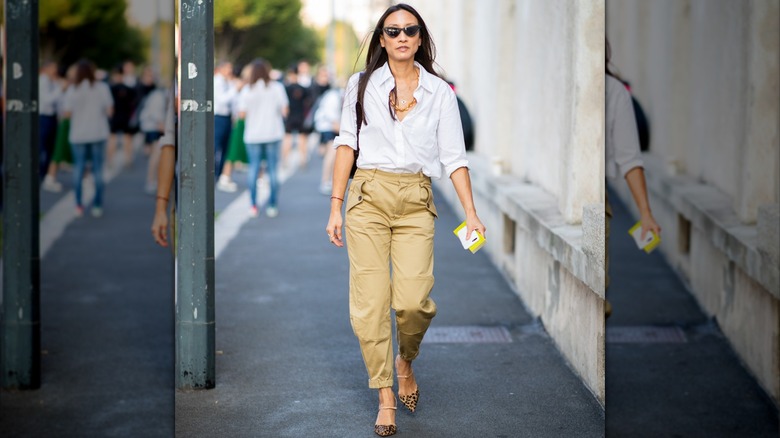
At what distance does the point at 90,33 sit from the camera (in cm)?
5772

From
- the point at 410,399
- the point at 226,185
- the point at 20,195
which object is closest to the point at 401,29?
the point at 410,399

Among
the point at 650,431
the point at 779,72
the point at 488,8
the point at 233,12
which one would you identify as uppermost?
the point at 233,12

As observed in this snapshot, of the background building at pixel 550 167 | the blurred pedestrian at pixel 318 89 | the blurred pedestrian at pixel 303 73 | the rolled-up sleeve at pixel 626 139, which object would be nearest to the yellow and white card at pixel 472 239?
the background building at pixel 550 167

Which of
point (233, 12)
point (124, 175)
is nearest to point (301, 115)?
point (124, 175)

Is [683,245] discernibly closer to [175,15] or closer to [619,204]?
[619,204]

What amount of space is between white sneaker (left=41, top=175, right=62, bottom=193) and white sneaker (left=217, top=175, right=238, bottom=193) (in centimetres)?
251

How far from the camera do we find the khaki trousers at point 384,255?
555cm

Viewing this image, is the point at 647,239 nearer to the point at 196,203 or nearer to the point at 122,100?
the point at 196,203

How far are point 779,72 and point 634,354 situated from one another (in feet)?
5.65

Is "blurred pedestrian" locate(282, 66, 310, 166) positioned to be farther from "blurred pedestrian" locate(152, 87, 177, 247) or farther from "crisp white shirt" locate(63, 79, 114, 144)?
"blurred pedestrian" locate(152, 87, 177, 247)

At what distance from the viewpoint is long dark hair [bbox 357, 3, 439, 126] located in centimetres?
551

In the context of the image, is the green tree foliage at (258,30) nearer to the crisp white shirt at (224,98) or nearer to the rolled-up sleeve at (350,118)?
the crisp white shirt at (224,98)

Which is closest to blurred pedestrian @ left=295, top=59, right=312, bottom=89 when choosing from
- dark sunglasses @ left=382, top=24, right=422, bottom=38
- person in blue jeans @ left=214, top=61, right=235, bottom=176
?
person in blue jeans @ left=214, top=61, right=235, bottom=176

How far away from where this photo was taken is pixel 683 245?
31.5 feet
